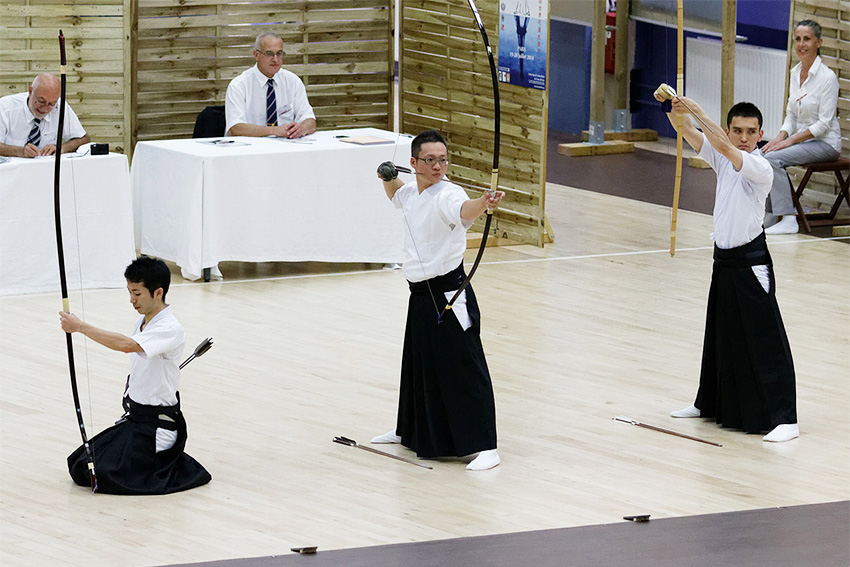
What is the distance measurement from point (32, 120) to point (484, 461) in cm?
367

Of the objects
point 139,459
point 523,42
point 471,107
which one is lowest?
point 139,459

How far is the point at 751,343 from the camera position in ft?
17.3

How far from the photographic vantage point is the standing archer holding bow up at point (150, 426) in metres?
4.52

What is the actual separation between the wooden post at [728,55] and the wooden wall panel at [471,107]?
103 inches

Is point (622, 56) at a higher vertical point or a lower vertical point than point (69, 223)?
higher

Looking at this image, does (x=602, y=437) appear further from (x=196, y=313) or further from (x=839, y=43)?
(x=839, y=43)

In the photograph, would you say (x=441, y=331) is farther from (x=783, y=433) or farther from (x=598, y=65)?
(x=598, y=65)

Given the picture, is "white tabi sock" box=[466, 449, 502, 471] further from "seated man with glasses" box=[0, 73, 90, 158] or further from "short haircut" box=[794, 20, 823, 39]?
"short haircut" box=[794, 20, 823, 39]

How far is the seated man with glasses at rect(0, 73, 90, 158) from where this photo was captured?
7324 mm

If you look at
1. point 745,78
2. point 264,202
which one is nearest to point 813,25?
point 745,78

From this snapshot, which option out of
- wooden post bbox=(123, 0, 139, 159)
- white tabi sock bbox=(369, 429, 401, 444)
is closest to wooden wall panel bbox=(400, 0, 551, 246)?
wooden post bbox=(123, 0, 139, 159)

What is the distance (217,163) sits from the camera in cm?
750

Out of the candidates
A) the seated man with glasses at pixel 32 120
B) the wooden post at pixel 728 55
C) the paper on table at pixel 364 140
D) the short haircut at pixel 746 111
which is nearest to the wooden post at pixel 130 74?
the seated man with glasses at pixel 32 120

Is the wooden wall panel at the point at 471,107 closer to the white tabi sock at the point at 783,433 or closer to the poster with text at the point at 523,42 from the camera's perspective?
the poster with text at the point at 523,42
